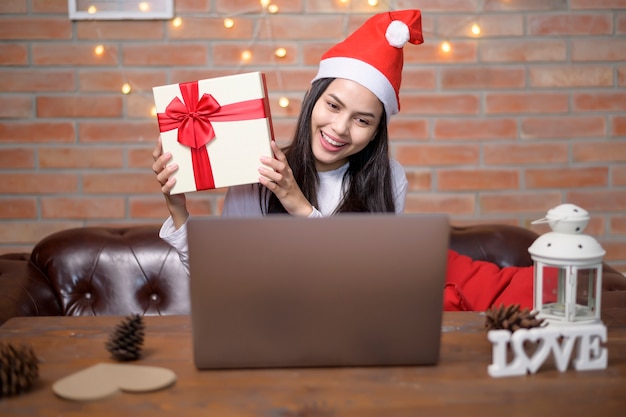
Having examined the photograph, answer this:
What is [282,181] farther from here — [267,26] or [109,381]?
[267,26]

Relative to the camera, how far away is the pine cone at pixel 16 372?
955 millimetres

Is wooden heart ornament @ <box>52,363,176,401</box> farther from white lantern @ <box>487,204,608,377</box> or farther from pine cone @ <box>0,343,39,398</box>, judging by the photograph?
white lantern @ <box>487,204,608,377</box>

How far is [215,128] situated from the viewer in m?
1.45

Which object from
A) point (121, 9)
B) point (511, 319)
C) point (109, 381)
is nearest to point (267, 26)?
point (121, 9)

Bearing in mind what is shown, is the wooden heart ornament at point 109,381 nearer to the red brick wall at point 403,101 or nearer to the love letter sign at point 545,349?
the love letter sign at point 545,349

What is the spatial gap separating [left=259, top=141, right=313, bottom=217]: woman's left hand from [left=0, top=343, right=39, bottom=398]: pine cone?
644mm

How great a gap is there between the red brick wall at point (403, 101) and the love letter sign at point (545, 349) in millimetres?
1588

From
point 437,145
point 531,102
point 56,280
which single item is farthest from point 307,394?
point 531,102

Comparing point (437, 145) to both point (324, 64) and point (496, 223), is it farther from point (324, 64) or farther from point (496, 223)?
point (324, 64)

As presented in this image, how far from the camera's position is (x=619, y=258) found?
268cm

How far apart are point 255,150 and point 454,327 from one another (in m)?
0.53

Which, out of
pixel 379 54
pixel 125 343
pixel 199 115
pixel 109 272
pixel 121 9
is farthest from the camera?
pixel 121 9

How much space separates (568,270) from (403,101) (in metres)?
1.54

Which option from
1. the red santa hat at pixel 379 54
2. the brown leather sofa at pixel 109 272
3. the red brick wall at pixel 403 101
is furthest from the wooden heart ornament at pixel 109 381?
the red brick wall at pixel 403 101
